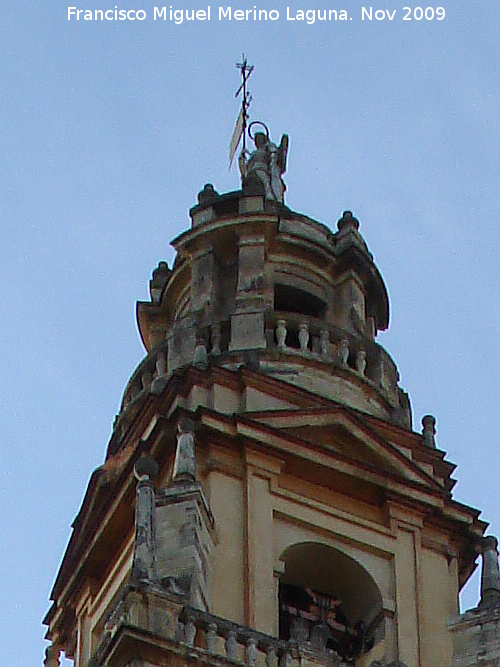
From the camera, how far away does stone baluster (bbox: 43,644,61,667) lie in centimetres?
2752

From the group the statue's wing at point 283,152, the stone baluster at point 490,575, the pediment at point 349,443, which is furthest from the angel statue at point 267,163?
the stone baluster at point 490,575

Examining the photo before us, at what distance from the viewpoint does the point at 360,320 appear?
1168 inches

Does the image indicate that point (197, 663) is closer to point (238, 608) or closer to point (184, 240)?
point (238, 608)

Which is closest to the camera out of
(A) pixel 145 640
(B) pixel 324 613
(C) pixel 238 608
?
(A) pixel 145 640

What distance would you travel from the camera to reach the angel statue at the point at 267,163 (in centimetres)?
3231

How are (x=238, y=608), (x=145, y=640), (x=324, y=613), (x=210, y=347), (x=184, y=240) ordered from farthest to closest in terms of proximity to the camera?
(x=184, y=240) < (x=210, y=347) < (x=324, y=613) < (x=238, y=608) < (x=145, y=640)

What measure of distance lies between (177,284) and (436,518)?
551 cm

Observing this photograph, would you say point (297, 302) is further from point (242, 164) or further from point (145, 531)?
point (145, 531)

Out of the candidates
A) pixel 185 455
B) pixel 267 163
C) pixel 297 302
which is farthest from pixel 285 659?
pixel 267 163

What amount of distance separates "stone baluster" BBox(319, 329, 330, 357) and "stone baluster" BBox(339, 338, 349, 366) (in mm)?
175

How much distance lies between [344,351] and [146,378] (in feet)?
7.84

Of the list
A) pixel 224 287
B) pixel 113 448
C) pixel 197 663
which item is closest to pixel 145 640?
pixel 197 663

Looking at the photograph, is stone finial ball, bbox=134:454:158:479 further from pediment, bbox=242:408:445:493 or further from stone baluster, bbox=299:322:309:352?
stone baluster, bbox=299:322:309:352

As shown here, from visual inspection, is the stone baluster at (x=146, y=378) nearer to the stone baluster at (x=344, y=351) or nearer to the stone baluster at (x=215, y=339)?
the stone baluster at (x=215, y=339)
